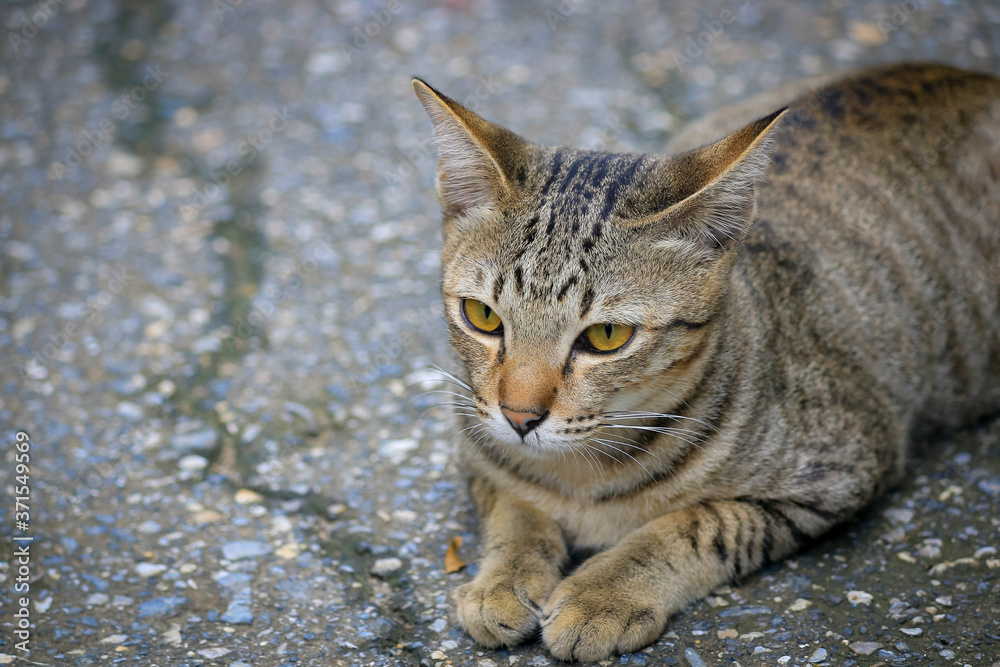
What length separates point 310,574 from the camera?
294 cm

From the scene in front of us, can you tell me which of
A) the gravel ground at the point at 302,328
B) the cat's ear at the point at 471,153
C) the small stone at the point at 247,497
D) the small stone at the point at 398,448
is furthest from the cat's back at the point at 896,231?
the small stone at the point at 247,497

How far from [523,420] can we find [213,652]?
45.2 inches

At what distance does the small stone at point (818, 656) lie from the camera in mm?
2465

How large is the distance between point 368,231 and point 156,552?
7.24ft

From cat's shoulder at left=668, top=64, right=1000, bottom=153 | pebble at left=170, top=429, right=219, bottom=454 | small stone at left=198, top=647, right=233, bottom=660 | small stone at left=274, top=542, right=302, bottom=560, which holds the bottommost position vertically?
small stone at left=198, top=647, right=233, bottom=660

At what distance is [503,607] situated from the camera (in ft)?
8.32

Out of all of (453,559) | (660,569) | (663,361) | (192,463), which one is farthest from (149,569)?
(663,361)

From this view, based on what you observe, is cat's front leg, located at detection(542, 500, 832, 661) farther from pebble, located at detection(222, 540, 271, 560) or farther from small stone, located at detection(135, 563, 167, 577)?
small stone, located at detection(135, 563, 167, 577)

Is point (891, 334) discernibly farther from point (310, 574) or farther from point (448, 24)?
point (448, 24)

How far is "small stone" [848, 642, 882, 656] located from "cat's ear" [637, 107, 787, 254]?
46.2 inches

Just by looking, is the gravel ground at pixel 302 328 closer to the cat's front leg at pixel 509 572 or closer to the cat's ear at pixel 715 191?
the cat's front leg at pixel 509 572

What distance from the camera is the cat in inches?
97.3

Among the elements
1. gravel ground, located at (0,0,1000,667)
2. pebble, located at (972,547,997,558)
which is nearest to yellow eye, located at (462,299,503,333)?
gravel ground, located at (0,0,1000,667)

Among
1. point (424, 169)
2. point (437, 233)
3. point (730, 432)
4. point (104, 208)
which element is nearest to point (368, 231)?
point (437, 233)
